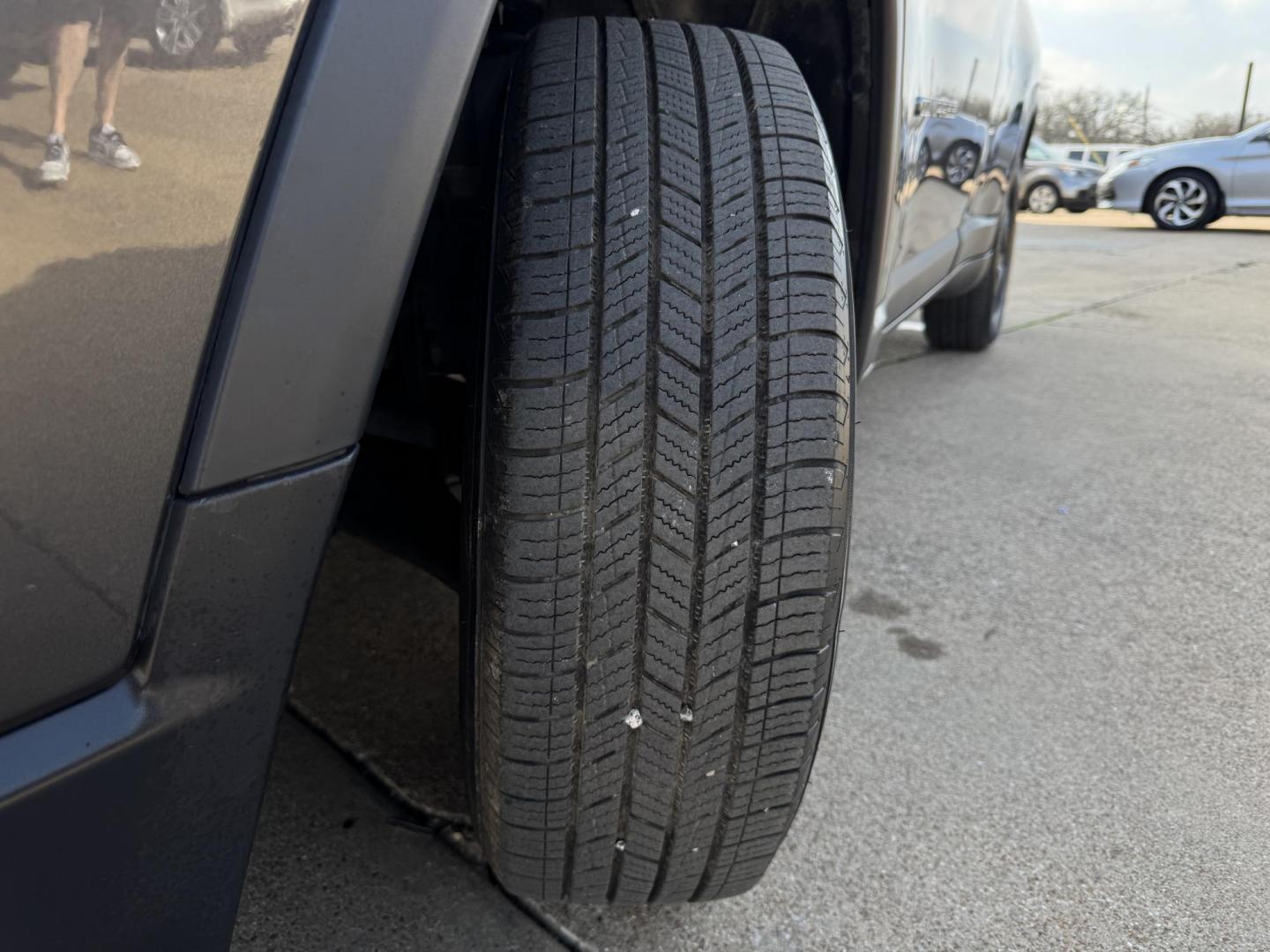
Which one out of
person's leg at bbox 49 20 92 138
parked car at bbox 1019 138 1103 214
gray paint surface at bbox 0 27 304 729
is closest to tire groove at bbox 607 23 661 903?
gray paint surface at bbox 0 27 304 729

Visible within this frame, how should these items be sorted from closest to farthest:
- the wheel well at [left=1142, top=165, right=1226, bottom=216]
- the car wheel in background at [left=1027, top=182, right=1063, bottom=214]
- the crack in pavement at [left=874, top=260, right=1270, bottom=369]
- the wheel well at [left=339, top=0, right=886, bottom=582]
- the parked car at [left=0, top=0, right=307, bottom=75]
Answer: the parked car at [left=0, top=0, right=307, bottom=75]
the wheel well at [left=339, top=0, right=886, bottom=582]
the crack in pavement at [left=874, top=260, right=1270, bottom=369]
the wheel well at [left=1142, top=165, right=1226, bottom=216]
the car wheel in background at [left=1027, top=182, right=1063, bottom=214]

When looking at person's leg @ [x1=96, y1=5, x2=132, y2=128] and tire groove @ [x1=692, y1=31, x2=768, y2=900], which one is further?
tire groove @ [x1=692, y1=31, x2=768, y2=900]

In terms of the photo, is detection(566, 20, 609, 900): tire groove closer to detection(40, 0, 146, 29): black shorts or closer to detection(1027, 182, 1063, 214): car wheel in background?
detection(40, 0, 146, 29): black shorts

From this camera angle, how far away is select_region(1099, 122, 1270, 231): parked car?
9648 mm

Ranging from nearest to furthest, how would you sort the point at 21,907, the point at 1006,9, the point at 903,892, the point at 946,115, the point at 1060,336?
the point at 21,907, the point at 903,892, the point at 946,115, the point at 1006,9, the point at 1060,336

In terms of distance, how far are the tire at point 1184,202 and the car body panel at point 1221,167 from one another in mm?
65

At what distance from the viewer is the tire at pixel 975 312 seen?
381 centimetres

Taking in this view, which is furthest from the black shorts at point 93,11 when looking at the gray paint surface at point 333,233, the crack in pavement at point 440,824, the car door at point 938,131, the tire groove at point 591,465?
the car door at point 938,131

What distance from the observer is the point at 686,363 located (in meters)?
0.93

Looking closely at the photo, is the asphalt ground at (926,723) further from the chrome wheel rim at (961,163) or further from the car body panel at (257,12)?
the chrome wheel rim at (961,163)

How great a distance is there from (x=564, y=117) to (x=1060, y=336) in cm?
389

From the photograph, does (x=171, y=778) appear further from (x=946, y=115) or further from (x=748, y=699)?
(x=946, y=115)

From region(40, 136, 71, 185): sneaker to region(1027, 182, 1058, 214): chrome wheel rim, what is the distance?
15.0 metres

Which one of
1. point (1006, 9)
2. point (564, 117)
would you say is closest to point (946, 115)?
point (1006, 9)
